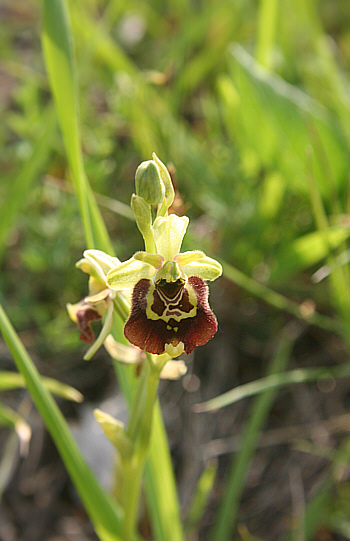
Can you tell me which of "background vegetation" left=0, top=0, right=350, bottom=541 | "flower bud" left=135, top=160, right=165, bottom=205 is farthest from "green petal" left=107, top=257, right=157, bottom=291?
"background vegetation" left=0, top=0, right=350, bottom=541

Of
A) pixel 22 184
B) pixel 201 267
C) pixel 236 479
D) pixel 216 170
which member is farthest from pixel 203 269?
pixel 216 170

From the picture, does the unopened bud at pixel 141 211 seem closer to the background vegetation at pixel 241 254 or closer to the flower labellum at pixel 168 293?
the flower labellum at pixel 168 293

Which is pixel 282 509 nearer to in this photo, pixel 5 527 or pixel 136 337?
pixel 5 527

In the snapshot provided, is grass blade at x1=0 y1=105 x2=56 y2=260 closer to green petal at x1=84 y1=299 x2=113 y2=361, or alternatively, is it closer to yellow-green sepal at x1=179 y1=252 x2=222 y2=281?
green petal at x1=84 y1=299 x2=113 y2=361

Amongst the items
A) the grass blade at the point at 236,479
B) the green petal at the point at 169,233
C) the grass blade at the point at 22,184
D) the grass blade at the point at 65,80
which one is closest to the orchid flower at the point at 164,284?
the green petal at the point at 169,233

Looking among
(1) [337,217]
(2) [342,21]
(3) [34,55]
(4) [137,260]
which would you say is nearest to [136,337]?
(4) [137,260]
